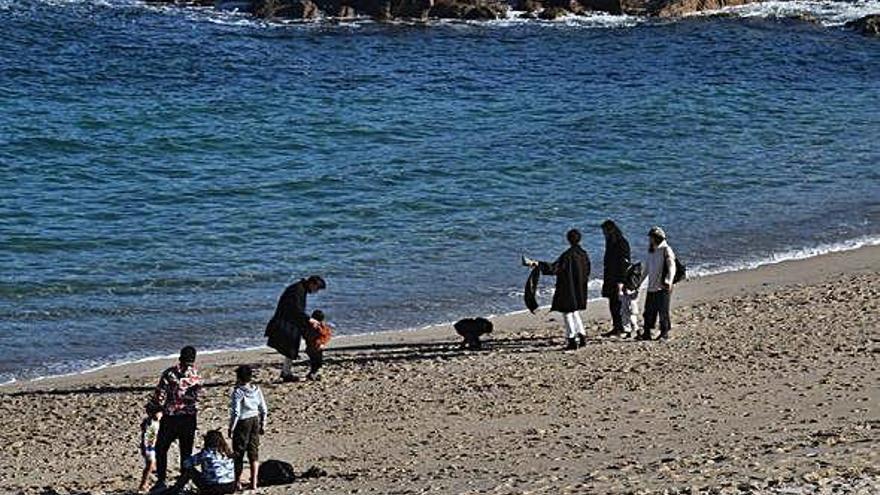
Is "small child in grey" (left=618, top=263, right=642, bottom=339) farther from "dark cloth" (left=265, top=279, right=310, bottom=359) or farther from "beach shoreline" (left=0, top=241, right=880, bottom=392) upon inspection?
"dark cloth" (left=265, top=279, right=310, bottom=359)

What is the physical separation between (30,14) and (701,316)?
30.2 m

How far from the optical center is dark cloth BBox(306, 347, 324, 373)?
19.8 meters

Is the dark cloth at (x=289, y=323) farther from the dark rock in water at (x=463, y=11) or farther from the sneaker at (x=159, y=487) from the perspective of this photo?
the dark rock in water at (x=463, y=11)

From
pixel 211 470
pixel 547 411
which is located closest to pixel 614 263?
pixel 547 411

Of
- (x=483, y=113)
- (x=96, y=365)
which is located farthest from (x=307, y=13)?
(x=96, y=365)

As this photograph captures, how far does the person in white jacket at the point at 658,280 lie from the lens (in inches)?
810

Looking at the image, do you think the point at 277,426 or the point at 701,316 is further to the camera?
the point at 701,316

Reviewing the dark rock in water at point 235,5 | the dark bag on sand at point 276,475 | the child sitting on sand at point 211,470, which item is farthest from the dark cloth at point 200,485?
the dark rock in water at point 235,5

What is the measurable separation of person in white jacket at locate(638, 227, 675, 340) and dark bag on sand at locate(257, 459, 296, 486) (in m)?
6.46

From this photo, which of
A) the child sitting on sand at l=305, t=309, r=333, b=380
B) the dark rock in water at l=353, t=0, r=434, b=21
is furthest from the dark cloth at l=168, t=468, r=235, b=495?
the dark rock in water at l=353, t=0, r=434, b=21

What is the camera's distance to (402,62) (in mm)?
43938

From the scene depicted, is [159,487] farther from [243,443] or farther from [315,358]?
[315,358]

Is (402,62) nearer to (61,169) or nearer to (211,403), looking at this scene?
(61,169)

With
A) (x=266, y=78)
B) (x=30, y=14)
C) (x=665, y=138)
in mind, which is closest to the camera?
(x=665, y=138)
